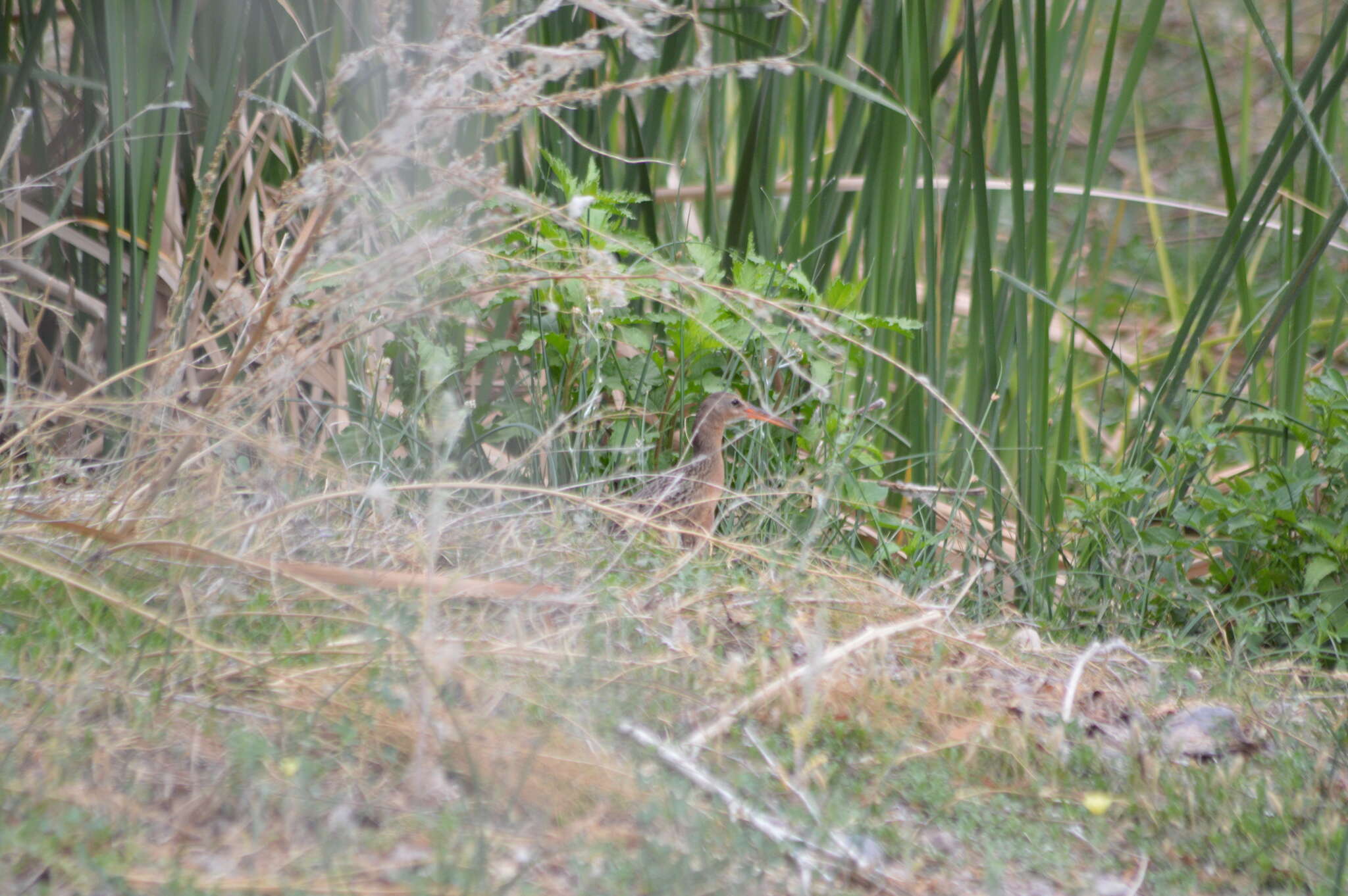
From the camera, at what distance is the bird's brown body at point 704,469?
3734 millimetres

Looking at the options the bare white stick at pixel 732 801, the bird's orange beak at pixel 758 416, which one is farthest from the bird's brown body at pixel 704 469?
the bare white stick at pixel 732 801

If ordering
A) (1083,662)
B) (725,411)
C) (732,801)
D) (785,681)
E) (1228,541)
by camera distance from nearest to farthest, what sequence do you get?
(732,801), (785,681), (1083,662), (1228,541), (725,411)

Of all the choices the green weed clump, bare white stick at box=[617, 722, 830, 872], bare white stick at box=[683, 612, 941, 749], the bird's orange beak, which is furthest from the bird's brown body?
bare white stick at box=[617, 722, 830, 872]

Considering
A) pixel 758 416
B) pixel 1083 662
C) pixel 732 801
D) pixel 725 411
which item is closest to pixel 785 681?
pixel 732 801

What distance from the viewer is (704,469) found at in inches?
166

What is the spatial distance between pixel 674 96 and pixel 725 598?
9.40ft

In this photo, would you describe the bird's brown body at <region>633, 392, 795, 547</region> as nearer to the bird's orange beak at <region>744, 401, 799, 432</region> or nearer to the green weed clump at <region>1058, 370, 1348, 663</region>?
the bird's orange beak at <region>744, 401, 799, 432</region>

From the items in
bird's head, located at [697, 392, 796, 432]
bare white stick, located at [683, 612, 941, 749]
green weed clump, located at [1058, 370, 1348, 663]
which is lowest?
green weed clump, located at [1058, 370, 1348, 663]

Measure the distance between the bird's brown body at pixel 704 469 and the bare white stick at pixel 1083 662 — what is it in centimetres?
118

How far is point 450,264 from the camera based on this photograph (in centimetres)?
294

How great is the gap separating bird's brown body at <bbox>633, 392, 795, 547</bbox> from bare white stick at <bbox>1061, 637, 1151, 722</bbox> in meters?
1.18

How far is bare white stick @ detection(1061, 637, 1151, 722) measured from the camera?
7.97 feet

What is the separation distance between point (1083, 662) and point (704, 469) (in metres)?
1.89

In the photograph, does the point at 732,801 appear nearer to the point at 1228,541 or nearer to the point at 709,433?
the point at 709,433
